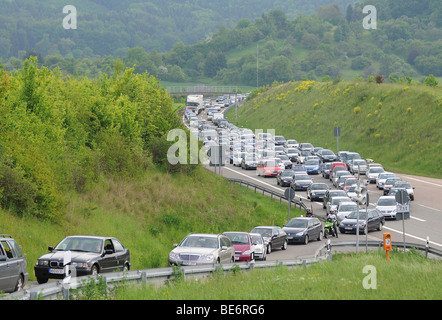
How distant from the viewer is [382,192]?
54.9 m

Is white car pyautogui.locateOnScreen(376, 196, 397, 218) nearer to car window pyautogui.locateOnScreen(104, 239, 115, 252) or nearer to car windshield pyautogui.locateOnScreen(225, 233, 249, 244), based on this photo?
car windshield pyautogui.locateOnScreen(225, 233, 249, 244)

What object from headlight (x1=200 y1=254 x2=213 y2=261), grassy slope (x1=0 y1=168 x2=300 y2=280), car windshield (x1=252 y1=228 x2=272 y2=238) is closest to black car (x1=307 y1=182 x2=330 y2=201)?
grassy slope (x1=0 y1=168 x2=300 y2=280)

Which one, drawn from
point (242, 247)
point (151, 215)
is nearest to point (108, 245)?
point (242, 247)

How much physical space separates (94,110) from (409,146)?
39795mm

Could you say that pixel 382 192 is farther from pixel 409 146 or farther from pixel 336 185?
pixel 409 146

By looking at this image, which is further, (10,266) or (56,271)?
(56,271)

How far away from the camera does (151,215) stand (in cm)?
3594

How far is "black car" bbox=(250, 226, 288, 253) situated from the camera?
33.8m

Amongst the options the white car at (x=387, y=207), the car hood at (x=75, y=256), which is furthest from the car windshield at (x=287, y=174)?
the car hood at (x=75, y=256)

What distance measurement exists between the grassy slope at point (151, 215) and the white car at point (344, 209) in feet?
11.5

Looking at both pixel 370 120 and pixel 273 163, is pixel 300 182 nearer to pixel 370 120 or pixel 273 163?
pixel 273 163

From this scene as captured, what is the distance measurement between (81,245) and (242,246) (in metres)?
8.80
